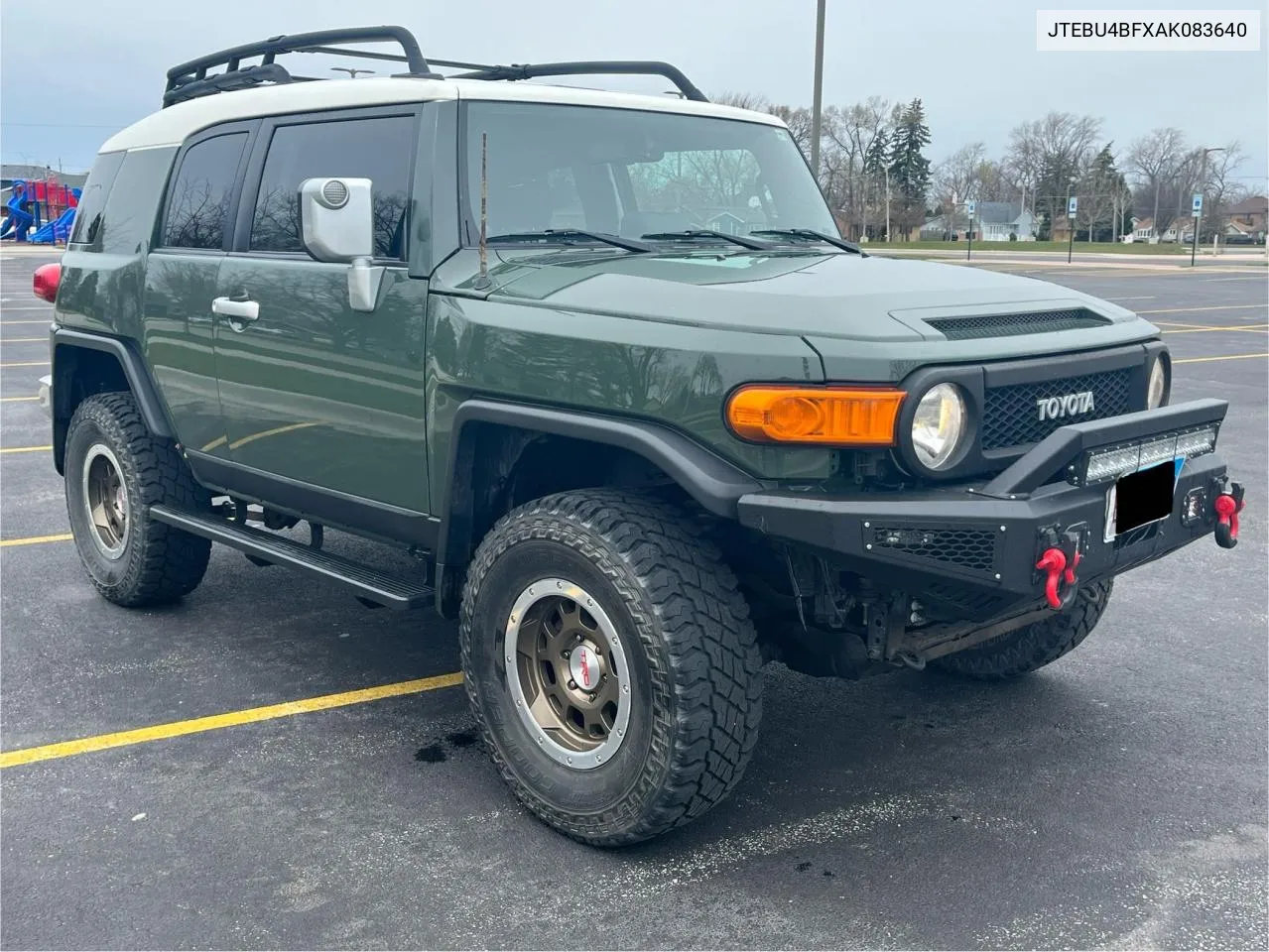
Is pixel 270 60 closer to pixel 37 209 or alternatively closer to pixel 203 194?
pixel 203 194

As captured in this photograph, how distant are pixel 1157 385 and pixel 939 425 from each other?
3.61 feet

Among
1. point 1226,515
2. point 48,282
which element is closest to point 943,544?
point 1226,515

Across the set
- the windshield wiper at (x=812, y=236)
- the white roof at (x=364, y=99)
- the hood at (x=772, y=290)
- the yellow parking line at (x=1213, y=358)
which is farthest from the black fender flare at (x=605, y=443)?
the yellow parking line at (x=1213, y=358)

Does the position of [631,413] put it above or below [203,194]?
below

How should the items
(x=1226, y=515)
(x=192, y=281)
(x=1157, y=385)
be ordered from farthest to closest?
(x=192, y=281) < (x=1157, y=385) < (x=1226, y=515)

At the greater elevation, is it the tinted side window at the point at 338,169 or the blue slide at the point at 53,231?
the blue slide at the point at 53,231

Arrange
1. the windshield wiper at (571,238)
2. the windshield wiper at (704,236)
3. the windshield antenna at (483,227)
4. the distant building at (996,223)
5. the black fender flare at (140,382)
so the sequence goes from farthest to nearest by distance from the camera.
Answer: the distant building at (996,223), the black fender flare at (140,382), the windshield wiper at (704,236), the windshield wiper at (571,238), the windshield antenna at (483,227)

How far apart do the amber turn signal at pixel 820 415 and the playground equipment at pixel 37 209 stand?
53.3 meters

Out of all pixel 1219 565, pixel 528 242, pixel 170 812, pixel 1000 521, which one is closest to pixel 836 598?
pixel 1000 521

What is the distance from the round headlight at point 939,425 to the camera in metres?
3.04

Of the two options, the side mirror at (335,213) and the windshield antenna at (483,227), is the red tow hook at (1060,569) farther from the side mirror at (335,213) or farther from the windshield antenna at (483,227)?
the side mirror at (335,213)

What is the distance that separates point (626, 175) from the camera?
4168 millimetres

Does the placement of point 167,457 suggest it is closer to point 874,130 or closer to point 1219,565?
point 1219,565

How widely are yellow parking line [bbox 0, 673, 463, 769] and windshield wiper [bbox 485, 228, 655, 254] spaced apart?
5.70 feet
